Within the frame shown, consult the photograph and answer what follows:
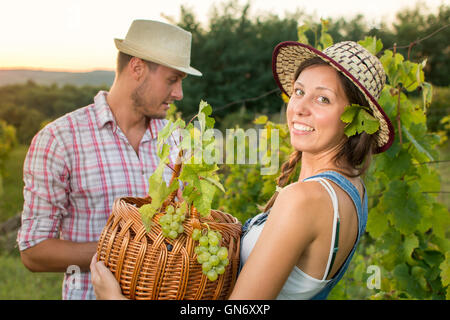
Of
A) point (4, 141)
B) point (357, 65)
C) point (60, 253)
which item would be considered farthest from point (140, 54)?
point (4, 141)

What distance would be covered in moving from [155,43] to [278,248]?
171cm

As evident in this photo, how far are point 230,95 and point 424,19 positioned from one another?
1160 centimetres

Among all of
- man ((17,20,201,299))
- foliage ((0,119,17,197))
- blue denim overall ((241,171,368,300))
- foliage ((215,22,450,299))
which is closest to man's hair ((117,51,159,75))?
man ((17,20,201,299))

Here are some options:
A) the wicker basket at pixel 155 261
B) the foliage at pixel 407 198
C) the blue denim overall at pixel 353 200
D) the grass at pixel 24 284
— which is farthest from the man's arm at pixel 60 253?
the grass at pixel 24 284

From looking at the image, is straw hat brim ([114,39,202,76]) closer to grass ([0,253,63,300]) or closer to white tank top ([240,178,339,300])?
white tank top ([240,178,339,300])

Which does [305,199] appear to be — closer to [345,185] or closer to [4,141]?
[345,185]

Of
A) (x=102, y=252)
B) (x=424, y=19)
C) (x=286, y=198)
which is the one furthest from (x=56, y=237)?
(x=424, y=19)

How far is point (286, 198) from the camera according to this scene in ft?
4.23

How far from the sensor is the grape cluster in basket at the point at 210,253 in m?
1.15

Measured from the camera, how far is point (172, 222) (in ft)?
3.80

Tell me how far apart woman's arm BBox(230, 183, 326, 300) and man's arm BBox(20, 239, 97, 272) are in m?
1.01

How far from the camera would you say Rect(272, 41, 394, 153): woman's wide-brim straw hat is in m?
1.50

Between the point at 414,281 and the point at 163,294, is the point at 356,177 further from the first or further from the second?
the point at 414,281
